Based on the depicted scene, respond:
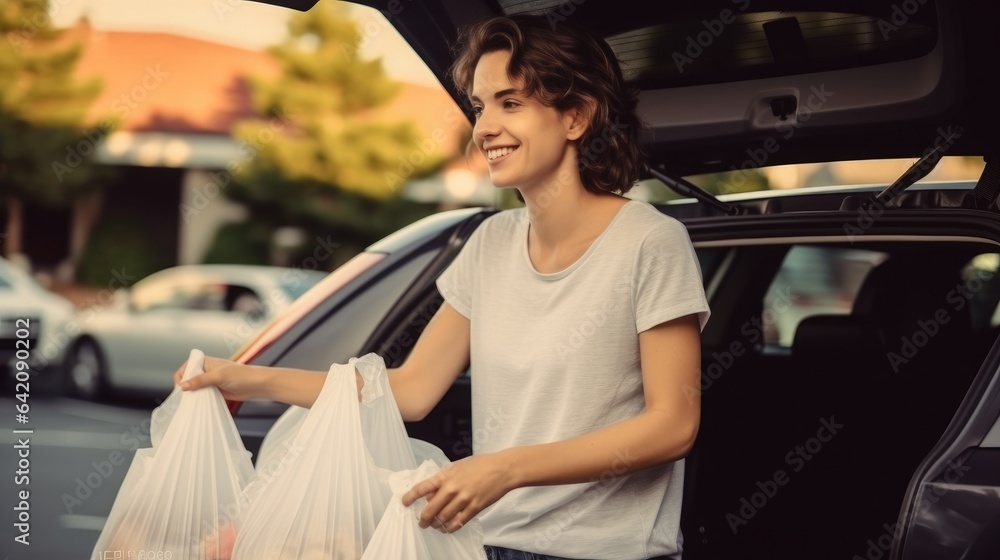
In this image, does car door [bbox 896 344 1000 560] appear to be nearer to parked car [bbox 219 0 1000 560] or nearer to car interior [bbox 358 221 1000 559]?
parked car [bbox 219 0 1000 560]

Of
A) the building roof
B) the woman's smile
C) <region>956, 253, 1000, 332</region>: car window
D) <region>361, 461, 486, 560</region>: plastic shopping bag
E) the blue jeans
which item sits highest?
the building roof

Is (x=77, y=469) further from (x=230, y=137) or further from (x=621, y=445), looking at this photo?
(x=230, y=137)

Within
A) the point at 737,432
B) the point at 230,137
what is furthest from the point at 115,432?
the point at 230,137

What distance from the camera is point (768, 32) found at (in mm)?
2184

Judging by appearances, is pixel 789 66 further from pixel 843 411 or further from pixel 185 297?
pixel 185 297

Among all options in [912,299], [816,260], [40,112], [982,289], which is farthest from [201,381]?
[40,112]

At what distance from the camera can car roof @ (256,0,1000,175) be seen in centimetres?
204

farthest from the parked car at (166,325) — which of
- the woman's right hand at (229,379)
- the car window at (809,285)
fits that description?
the woman's right hand at (229,379)

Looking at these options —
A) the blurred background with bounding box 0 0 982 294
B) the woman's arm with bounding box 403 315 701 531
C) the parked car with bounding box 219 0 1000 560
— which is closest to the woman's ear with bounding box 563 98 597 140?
the parked car with bounding box 219 0 1000 560

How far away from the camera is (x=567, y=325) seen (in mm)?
1886

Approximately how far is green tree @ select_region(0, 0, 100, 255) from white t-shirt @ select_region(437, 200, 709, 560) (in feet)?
57.8

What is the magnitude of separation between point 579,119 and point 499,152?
184 mm

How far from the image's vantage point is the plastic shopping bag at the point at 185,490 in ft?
5.70

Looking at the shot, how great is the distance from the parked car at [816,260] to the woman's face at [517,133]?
0.31 metres
